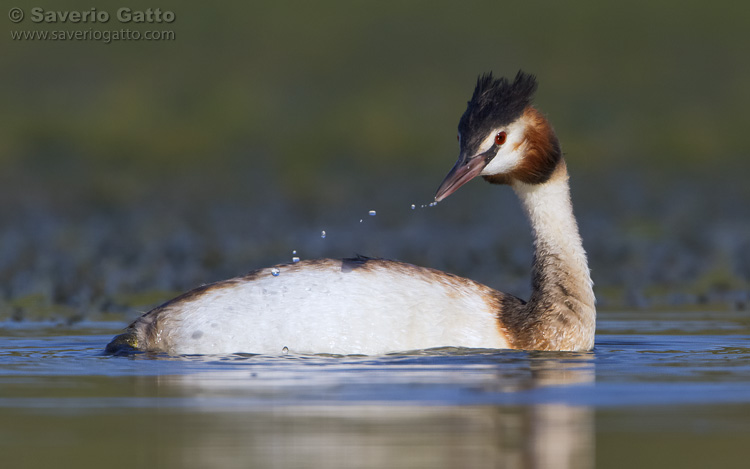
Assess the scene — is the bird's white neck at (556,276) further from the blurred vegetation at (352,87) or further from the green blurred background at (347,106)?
the blurred vegetation at (352,87)

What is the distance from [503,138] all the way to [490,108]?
23 cm

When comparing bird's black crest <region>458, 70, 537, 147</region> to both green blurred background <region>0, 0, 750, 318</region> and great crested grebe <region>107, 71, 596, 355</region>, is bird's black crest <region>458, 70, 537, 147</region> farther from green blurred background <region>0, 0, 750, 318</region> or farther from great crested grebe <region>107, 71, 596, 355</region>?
green blurred background <region>0, 0, 750, 318</region>

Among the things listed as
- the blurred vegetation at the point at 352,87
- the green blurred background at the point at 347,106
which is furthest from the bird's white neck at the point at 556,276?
the blurred vegetation at the point at 352,87

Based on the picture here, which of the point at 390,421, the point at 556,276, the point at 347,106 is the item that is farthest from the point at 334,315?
the point at 347,106

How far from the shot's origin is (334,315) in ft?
32.0

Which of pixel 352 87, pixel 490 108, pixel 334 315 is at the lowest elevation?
pixel 334 315

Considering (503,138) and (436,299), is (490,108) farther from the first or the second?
(436,299)

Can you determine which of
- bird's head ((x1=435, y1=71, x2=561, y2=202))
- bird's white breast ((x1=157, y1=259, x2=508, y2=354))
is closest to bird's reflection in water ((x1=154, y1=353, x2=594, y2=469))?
bird's white breast ((x1=157, y1=259, x2=508, y2=354))

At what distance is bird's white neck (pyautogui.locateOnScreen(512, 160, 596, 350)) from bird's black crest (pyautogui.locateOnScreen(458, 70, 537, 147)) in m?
0.57

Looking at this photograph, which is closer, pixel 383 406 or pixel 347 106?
pixel 383 406

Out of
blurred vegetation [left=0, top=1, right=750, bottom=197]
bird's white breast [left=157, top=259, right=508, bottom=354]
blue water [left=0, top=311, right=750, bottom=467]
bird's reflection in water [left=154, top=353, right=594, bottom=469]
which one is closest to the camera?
bird's reflection in water [left=154, top=353, right=594, bottom=469]

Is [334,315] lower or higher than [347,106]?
lower

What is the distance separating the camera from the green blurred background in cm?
2347

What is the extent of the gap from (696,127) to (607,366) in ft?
64.8
